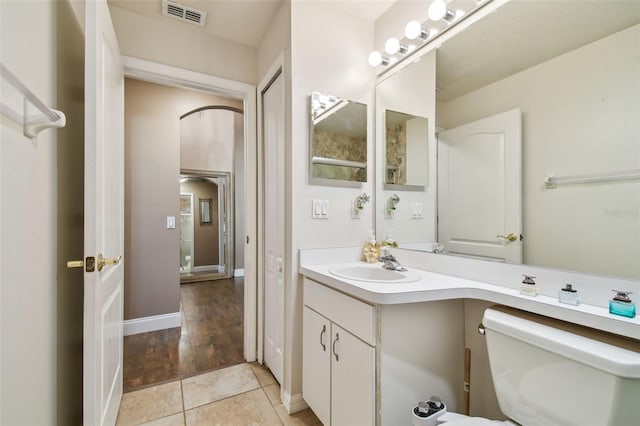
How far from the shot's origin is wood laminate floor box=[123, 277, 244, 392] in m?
2.04

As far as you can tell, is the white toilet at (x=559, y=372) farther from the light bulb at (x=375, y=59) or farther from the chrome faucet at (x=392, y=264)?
the light bulb at (x=375, y=59)

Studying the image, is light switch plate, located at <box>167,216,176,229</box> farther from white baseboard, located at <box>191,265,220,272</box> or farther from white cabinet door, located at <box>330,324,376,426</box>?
white baseboard, located at <box>191,265,220,272</box>

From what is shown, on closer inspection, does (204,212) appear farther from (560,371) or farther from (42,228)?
(560,371)

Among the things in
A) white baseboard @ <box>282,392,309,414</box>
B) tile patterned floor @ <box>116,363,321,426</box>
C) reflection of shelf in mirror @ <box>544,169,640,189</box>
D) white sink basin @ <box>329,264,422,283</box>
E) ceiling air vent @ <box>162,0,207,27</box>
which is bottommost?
tile patterned floor @ <box>116,363,321,426</box>

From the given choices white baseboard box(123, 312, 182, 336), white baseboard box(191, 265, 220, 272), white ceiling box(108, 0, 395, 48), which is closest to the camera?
white ceiling box(108, 0, 395, 48)

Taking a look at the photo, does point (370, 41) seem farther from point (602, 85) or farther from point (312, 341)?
point (312, 341)

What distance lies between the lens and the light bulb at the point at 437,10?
4.63ft

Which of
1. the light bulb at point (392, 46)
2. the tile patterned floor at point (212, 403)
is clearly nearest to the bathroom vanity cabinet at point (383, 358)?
the tile patterned floor at point (212, 403)

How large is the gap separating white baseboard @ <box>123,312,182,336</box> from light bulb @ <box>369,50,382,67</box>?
2.96 metres

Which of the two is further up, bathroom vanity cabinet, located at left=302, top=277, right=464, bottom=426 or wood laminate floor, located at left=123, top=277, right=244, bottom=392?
bathroom vanity cabinet, located at left=302, top=277, right=464, bottom=426

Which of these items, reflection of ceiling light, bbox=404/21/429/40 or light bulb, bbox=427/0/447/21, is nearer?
light bulb, bbox=427/0/447/21

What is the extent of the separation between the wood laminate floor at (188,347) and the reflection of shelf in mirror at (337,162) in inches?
67.6

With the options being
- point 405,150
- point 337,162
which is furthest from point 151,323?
point 405,150

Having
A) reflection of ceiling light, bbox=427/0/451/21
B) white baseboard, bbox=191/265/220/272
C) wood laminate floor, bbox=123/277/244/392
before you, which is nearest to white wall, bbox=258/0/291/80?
reflection of ceiling light, bbox=427/0/451/21
